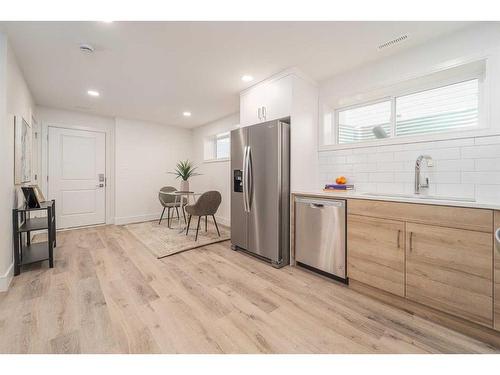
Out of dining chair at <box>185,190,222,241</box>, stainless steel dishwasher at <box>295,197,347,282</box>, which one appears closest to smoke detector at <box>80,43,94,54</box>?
dining chair at <box>185,190,222,241</box>

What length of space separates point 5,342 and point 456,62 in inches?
155

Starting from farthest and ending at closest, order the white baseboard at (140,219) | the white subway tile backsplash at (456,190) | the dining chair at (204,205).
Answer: the white baseboard at (140,219) < the dining chair at (204,205) < the white subway tile backsplash at (456,190)

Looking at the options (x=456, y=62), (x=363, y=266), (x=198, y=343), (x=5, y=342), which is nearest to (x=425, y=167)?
(x=456, y=62)

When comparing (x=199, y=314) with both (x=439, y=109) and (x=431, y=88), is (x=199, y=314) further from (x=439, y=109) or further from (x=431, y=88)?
(x=431, y=88)

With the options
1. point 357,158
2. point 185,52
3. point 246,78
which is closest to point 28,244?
point 185,52

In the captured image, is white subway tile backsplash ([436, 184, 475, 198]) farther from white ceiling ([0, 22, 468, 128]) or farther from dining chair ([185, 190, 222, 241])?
dining chair ([185, 190, 222, 241])

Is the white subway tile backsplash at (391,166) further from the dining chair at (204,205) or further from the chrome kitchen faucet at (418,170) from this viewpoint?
the dining chair at (204,205)

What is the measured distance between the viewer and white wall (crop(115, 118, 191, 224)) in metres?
4.71

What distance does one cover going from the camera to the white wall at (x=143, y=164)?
4715 millimetres

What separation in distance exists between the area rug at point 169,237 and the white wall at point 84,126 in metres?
0.83

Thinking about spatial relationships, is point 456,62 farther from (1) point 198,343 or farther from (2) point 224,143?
(2) point 224,143

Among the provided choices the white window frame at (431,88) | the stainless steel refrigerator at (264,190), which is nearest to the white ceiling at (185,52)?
the white window frame at (431,88)

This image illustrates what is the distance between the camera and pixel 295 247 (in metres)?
2.55

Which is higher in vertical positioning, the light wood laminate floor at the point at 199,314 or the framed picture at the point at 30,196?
the framed picture at the point at 30,196
